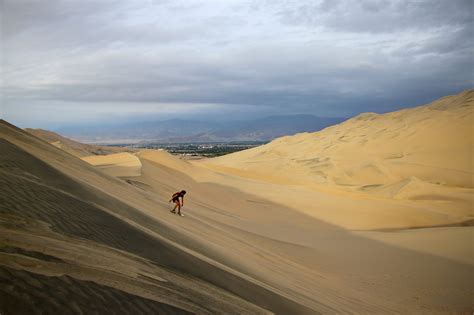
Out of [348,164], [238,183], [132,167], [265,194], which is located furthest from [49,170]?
[348,164]

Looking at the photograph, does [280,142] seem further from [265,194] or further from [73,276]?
[73,276]

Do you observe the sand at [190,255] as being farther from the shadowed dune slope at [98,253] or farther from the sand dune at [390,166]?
the sand dune at [390,166]

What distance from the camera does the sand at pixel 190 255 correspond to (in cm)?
309

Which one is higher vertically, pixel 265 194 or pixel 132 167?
pixel 132 167

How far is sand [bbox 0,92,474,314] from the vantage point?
10.1 feet

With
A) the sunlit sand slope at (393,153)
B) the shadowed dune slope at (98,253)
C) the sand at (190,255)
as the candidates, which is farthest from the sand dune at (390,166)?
the shadowed dune slope at (98,253)

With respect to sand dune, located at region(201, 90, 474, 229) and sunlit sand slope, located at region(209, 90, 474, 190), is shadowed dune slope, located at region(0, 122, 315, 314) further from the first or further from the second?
sunlit sand slope, located at region(209, 90, 474, 190)

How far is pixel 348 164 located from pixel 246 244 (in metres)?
30.8

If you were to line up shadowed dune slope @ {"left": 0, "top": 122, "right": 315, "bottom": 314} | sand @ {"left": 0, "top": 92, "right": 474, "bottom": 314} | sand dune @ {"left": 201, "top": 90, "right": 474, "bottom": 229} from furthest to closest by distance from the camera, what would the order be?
sand dune @ {"left": 201, "top": 90, "right": 474, "bottom": 229} < shadowed dune slope @ {"left": 0, "top": 122, "right": 315, "bottom": 314} < sand @ {"left": 0, "top": 92, "right": 474, "bottom": 314}

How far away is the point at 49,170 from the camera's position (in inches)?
247

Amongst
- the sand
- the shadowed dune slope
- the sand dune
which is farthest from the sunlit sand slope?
the shadowed dune slope

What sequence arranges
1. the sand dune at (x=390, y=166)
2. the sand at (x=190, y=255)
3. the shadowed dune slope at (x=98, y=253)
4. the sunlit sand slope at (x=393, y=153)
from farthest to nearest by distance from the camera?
1. the sunlit sand slope at (x=393, y=153)
2. the sand dune at (x=390, y=166)
3. the shadowed dune slope at (x=98, y=253)
4. the sand at (x=190, y=255)

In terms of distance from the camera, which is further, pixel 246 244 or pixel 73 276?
pixel 246 244

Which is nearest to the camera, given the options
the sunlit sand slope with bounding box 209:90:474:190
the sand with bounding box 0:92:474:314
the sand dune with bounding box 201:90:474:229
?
the sand with bounding box 0:92:474:314
